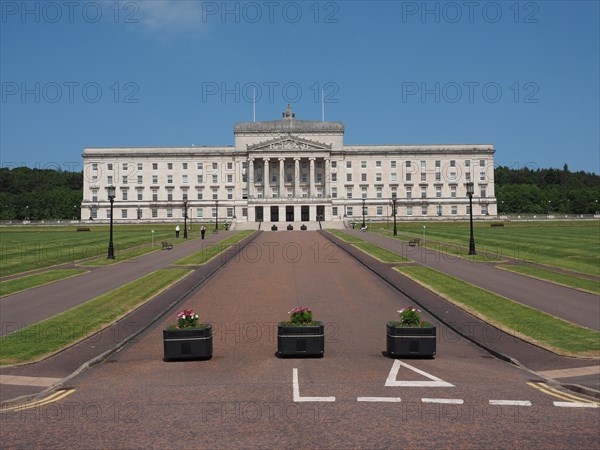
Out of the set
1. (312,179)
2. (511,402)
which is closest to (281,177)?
(312,179)

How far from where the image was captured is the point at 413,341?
717 inches

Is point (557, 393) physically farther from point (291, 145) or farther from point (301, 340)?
point (291, 145)

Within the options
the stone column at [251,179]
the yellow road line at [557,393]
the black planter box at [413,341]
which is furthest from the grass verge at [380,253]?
the stone column at [251,179]

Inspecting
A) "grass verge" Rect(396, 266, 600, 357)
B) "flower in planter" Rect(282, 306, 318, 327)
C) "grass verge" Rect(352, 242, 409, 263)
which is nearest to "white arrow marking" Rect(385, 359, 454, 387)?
"flower in planter" Rect(282, 306, 318, 327)

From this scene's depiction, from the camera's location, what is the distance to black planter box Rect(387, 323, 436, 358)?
714 inches

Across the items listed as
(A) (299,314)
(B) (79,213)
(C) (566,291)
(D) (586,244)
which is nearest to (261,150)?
(B) (79,213)

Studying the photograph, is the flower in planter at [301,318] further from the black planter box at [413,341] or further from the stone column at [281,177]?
the stone column at [281,177]

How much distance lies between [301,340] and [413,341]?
348cm

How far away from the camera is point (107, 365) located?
1791 cm

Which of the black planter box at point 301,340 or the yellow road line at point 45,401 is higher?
the black planter box at point 301,340

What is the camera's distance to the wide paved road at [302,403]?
11.5 metres

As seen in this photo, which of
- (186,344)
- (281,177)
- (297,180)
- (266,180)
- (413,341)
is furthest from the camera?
(297,180)

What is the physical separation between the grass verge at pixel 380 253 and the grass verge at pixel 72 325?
827 inches

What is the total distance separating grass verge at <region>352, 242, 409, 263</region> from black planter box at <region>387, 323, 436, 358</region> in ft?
97.9
